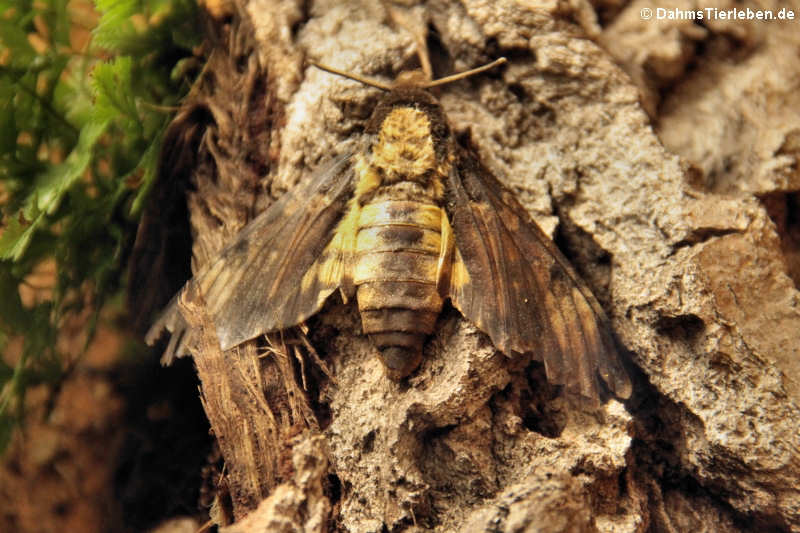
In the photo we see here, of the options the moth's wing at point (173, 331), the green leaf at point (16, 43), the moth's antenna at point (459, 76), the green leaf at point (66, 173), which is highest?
the green leaf at point (16, 43)

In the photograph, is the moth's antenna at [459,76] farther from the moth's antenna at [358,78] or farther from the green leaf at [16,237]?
the green leaf at [16,237]

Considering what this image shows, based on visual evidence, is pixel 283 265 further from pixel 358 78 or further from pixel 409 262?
pixel 358 78

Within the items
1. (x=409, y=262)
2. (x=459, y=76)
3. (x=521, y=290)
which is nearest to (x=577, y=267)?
(x=521, y=290)

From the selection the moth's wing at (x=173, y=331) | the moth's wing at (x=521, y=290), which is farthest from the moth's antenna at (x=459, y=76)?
the moth's wing at (x=173, y=331)

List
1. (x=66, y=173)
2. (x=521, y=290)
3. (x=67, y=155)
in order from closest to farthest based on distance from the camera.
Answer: (x=521, y=290)
(x=66, y=173)
(x=67, y=155)

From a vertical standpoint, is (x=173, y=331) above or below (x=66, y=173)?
below

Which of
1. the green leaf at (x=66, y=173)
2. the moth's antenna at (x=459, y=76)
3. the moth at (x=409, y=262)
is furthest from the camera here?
the moth's antenna at (x=459, y=76)

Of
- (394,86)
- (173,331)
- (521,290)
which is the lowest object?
(173,331)

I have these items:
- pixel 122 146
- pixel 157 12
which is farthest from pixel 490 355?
pixel 157 12
